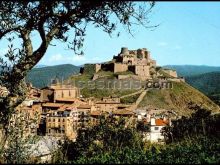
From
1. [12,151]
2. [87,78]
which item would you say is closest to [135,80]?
[87,78]

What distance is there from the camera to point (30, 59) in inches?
432

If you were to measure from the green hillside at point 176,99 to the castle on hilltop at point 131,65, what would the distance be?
305 inches

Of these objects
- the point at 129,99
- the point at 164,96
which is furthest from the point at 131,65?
the point at 129,99

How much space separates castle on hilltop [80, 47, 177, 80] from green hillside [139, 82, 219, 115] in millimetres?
7741

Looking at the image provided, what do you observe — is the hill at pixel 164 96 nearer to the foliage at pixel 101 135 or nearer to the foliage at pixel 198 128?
the foliage at pixel 198 128

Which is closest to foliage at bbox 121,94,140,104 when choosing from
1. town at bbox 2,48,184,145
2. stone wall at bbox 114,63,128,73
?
town at bbox 2,48,184,145

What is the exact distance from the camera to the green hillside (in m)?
131

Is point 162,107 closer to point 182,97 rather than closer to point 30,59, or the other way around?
point 182,97

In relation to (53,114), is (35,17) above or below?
above

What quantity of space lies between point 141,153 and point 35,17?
181 inches

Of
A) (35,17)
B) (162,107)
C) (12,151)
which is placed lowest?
(162,107)

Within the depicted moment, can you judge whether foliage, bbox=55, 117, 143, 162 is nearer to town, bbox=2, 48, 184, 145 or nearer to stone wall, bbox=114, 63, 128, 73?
town, bbox=2, 48, 184, 145

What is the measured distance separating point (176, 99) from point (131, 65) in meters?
17.7

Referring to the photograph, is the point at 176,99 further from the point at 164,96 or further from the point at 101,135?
the point at 101,135
